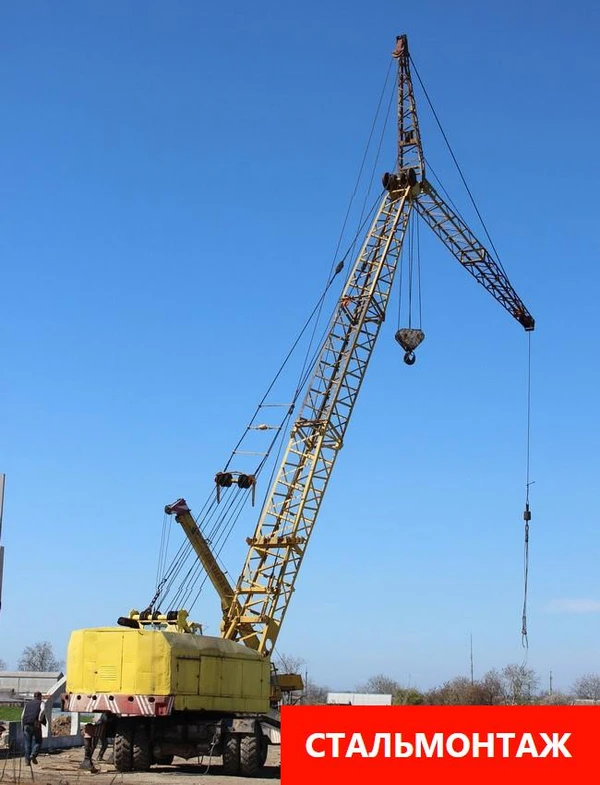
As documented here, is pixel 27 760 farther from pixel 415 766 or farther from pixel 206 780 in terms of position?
pixel 415 766

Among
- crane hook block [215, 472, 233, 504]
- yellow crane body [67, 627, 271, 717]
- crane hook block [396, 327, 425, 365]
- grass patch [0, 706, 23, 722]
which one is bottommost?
grass patch [0, 706, 23, 722]

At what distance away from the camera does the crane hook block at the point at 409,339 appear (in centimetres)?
4941

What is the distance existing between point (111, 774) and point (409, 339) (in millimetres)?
26898

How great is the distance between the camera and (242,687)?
104 feet

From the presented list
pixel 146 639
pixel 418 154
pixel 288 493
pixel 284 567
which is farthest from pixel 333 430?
pixel 146 639

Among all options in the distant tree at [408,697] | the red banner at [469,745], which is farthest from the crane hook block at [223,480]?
the distant tree at [408,697]

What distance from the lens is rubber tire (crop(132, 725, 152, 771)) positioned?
2830 cm

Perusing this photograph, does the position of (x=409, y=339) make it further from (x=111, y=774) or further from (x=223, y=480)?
(x=111, y=774)

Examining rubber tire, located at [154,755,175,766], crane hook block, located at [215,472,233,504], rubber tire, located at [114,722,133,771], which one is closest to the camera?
rubber tire, located at [114,722,133,771]

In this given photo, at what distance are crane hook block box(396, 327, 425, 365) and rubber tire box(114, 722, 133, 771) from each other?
25.5 m

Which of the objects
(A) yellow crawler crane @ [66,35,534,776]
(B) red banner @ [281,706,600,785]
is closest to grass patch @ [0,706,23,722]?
(A) yellow crawler crane @ [66,35,534,776]

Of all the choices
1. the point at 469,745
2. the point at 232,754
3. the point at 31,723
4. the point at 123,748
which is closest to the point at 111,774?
the point at 123,748

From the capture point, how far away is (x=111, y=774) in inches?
1086

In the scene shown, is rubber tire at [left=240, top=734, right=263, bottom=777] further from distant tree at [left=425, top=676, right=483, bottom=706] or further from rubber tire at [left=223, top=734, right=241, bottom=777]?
distant tree at [left=425, top=676, right=483, bottom=706]
